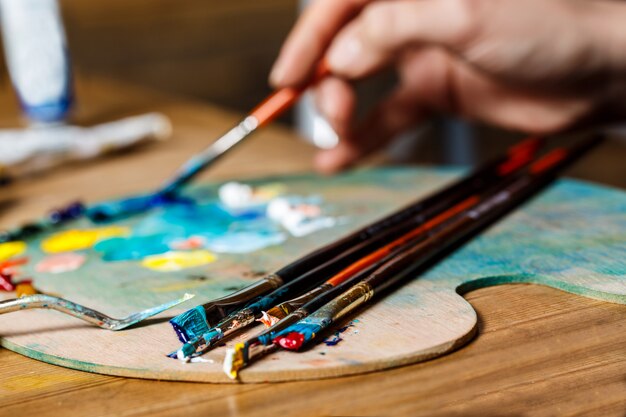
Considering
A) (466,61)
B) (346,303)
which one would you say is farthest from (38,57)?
(346,303)

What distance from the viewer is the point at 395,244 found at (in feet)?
2.05

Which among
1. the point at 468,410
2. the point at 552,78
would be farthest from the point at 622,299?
the point at 552,78

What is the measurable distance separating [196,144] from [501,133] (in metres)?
1.05

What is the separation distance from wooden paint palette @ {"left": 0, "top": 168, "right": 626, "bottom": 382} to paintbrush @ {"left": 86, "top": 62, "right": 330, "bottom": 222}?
0.10ft

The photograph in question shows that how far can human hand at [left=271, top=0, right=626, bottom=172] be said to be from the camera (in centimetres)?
83

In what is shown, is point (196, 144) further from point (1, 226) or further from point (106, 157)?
point (1, 226)

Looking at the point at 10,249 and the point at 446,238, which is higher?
the point at 10,249

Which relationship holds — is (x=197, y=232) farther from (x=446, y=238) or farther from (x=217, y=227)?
(x=446, y=238)

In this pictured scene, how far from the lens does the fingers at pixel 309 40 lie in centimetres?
98

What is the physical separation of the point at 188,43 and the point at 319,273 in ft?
7.41

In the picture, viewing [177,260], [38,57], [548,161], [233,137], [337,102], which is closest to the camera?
[177,260]

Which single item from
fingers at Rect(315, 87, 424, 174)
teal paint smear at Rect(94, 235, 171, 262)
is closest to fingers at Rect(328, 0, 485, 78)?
fingers at Rect(315, 87, 424, 174)

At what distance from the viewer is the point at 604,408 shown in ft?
1.40

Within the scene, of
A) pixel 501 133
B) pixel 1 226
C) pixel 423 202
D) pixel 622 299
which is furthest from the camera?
pixel 501 133
